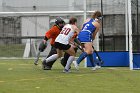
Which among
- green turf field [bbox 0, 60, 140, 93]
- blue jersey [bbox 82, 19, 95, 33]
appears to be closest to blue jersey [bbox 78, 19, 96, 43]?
blue jersey [bbox 82, 19, 95, 33]

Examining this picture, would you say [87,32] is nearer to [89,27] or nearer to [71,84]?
[89,27]

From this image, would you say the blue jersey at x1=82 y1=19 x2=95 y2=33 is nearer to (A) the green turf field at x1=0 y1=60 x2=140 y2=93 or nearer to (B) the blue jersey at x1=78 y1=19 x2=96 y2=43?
(B) the blue jersey at x1=78 y1=19 x2=96 y2=43

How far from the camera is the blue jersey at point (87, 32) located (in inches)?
543

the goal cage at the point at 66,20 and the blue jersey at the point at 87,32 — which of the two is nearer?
the blue jersey at the point at 87,32

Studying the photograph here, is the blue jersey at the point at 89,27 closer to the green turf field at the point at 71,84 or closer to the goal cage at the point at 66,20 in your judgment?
the goal cage at the point at 66,20

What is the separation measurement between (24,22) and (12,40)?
58.3 inches

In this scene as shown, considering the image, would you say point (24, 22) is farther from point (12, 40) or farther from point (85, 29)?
point (85, 29)

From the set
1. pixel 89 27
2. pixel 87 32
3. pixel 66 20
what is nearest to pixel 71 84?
pixel 87 32

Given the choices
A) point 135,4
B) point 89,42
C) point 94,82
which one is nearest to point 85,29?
point 89,42

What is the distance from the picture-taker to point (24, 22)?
28.2 m

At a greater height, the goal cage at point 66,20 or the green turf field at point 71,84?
the goal cage at point 66,20

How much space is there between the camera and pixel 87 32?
13836 mm

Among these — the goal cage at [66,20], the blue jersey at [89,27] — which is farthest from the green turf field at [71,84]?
the goal cage at [66,20]

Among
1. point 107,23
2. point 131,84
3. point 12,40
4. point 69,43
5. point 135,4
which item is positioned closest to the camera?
point 131,84
